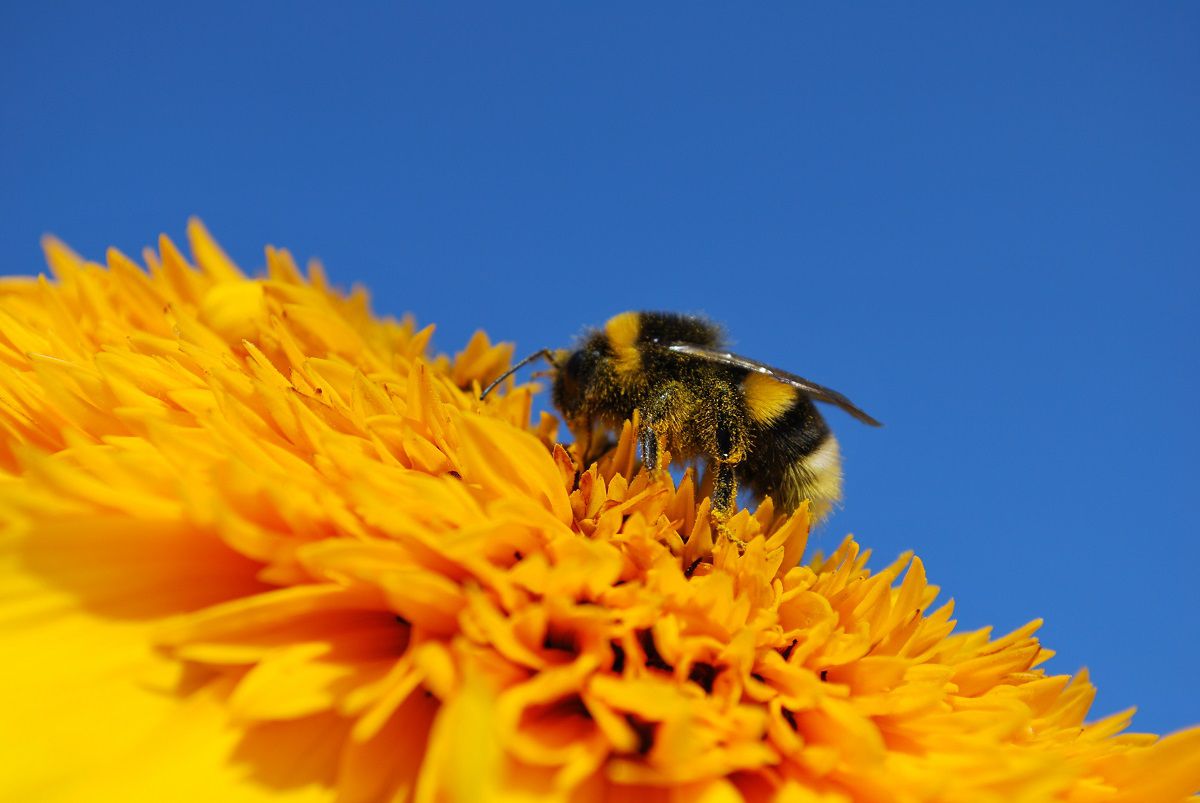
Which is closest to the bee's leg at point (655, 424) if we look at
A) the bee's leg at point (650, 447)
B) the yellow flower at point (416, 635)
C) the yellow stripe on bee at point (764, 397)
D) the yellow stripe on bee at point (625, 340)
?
Answer: the bee's leg at point (650, 447)

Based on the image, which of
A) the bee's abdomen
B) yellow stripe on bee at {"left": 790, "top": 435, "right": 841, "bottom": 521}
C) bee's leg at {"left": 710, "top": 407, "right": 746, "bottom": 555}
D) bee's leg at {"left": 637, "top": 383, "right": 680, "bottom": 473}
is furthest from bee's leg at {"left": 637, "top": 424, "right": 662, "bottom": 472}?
yellow stripe on bee at {"left": 790, "top": 435, "right": 841, "bottom": 521}

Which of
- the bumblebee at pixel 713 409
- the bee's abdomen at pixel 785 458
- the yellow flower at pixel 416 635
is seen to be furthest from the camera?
the bee's abdomen at pixel 785 458

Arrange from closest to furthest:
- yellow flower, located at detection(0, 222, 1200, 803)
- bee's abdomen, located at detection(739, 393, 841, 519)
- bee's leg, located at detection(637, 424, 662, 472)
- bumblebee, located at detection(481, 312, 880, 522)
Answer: yellow flower, located at detection(0, 222, 1200, 803) < bee's leg, located at detection(637, 424, 662, 472) < bumblebee, located at detection(481, 312, 880, 522) < bee's abdomen, located at detection(739, 393, 841, 519)

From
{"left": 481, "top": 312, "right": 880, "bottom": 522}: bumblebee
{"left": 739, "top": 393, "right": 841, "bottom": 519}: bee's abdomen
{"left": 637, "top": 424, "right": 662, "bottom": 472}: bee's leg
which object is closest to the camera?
{"left": 637, "top": 424, "right": 662, "bottom": 472}: bee's leg

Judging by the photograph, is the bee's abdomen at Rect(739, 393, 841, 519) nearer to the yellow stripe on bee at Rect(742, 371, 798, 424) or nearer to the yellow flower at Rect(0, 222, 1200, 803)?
the yellow stripe on bee at Rect(742, 371, 798, 424)

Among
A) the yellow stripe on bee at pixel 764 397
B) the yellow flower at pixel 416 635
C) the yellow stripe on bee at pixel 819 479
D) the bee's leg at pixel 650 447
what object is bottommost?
the yellow flower at pixel 416 635

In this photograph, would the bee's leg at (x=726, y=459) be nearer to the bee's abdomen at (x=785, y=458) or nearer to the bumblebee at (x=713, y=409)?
the bumblebee at (x=713, y=409)

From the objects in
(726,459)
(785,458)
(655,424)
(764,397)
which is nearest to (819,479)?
(785,458)
